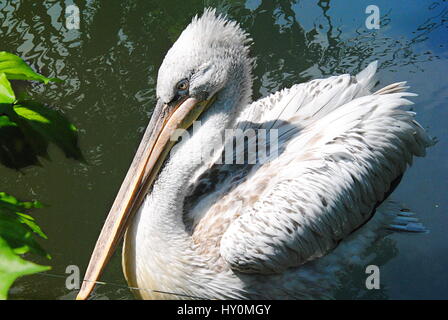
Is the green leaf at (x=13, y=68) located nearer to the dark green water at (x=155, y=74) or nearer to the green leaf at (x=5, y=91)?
the green leaf at (x=5, y=91)

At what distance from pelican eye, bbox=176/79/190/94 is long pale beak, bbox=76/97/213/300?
48 mm

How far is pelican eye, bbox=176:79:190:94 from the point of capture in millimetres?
2910

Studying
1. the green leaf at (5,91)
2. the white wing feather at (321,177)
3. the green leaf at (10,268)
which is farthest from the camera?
the white wing feather at (321,177)

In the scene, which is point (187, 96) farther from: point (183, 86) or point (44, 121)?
point (44, 121)

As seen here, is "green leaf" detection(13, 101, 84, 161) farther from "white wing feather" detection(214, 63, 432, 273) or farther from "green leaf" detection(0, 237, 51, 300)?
"white wing feather" detection(214, 63, 432, 273)

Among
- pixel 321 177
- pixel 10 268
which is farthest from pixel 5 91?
pixel 321 177

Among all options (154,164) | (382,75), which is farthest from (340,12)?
(154,164)

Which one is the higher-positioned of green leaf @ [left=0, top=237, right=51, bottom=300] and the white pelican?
the white pelican

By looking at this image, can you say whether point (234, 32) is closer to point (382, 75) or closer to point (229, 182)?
point (229, 182)

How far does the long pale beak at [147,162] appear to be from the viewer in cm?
294

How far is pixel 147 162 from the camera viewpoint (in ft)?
9.84

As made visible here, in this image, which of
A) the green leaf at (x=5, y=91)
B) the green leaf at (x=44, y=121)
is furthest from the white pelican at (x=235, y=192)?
the green leaf at (x=5, y=91)

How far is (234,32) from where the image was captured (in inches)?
117

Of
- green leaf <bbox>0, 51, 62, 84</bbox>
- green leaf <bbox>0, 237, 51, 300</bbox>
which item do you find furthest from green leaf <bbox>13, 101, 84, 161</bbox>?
green leaf <bbox>0, 237, 51, 300</bbox>
